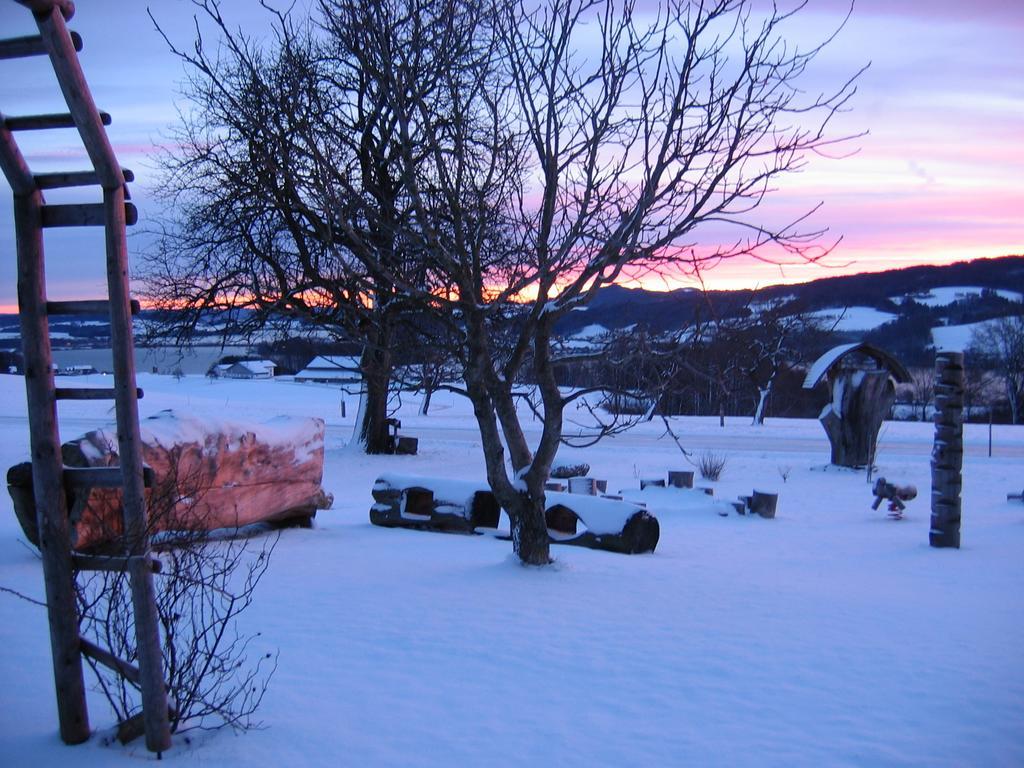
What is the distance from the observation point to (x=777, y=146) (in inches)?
269

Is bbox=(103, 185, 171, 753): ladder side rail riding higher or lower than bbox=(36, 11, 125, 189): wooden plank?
lower

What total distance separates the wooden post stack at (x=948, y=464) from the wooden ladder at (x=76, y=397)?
7897 mm

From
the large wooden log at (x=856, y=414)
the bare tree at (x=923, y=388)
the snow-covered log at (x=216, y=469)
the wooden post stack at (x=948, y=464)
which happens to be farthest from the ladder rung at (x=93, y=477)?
the bare tree at (x=923, y=388)

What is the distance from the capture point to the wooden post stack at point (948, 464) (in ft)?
30.1

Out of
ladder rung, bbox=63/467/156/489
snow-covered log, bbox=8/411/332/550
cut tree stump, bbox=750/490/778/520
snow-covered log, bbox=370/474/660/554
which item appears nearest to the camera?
ladder rung, bbox=63/467/156/489

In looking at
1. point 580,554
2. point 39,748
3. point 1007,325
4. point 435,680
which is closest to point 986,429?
point 580,554

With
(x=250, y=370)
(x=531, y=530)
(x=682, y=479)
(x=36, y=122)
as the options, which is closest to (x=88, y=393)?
(x=36, y=122)

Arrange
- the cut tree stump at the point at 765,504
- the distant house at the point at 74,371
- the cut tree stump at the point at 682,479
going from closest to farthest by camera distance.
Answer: the cut tree stump at the point at 765,504
the cut tree stump at the point at 682,479
the distant house at the point at 74,371

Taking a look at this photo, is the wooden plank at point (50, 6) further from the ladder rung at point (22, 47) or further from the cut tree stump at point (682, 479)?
the cut tree stump at point (682, 479)

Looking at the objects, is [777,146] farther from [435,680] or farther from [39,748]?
[39,748]

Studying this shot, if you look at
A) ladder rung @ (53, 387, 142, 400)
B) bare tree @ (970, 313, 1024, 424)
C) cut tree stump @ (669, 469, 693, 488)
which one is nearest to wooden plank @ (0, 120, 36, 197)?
ladder rung @ (53, 387, 142, 400)

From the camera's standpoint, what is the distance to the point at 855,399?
675 inches

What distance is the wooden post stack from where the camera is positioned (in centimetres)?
917

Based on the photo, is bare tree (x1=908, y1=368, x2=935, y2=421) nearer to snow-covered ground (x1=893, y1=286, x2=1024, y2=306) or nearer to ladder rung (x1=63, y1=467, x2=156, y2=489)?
snow-covered ground (x1=893, y1=286, x2=1024, y2=306)
